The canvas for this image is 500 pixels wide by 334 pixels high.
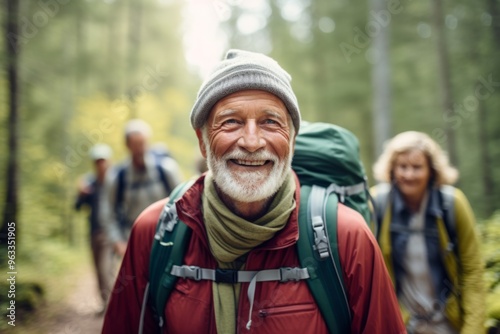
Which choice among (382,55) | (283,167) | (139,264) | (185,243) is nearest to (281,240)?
(283,167)

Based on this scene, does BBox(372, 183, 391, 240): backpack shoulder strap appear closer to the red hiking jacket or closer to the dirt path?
the red hiking jacket

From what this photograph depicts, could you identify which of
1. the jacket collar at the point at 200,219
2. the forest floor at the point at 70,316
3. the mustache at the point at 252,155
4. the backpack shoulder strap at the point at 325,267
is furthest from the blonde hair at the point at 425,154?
the forest floor at the point at 70,316

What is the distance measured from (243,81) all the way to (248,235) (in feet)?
2.36

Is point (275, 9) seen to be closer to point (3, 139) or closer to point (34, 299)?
point (3, 139)

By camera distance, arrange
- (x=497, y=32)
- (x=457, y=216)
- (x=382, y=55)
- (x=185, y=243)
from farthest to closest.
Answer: (x=382, y=55)
(x=497, y=32)
(x=457, y=216)
(x=185, y=243)

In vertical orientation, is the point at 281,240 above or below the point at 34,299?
above

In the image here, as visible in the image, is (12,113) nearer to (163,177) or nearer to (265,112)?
→ (163,177)

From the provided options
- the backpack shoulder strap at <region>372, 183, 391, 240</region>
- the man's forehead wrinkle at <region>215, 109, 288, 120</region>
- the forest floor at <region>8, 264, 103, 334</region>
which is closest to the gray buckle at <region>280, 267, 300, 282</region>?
the man's forehead wrinkle at <region>215, 109, 288, 120</region>

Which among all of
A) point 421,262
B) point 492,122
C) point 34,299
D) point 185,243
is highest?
point 492,122

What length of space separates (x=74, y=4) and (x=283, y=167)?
9.06 meters

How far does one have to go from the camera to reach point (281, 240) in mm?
1872

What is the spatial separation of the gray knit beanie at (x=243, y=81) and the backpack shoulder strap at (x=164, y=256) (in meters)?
0.54

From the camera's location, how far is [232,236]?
1.88 metres

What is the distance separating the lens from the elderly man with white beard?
1811 millimetres
